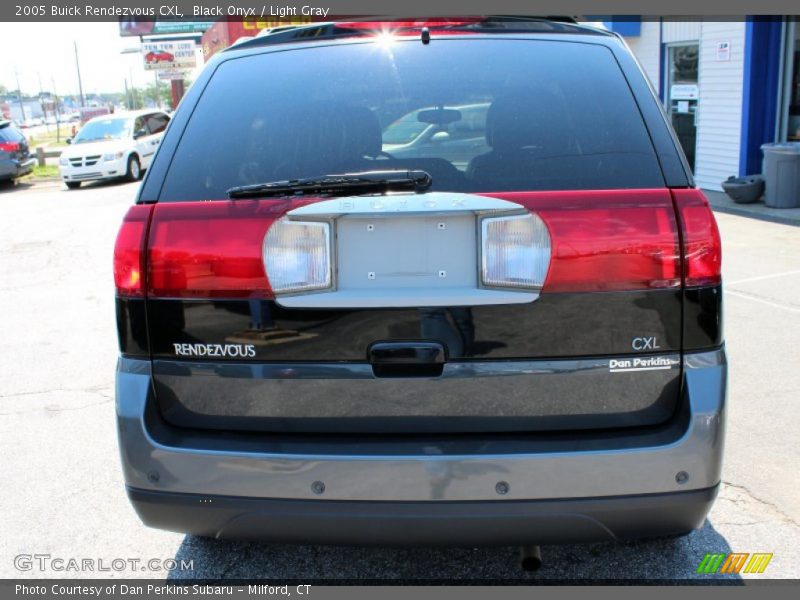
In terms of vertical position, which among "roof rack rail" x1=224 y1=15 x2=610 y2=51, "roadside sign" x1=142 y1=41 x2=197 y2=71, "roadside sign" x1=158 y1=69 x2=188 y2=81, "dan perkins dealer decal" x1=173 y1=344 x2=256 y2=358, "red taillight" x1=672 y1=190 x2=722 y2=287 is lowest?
"dan perkins dealer decal" x1=173 y1=344 x2=256 y2=358

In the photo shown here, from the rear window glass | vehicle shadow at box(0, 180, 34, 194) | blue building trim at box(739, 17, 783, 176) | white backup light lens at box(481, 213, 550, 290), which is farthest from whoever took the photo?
vehicle shadow at box(0, 180, 34, 194)

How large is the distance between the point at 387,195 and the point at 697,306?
36.9 inches

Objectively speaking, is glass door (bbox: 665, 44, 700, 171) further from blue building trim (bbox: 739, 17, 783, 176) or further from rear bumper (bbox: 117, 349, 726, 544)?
rear bumper (bbox: 117, 349, 726, 544)

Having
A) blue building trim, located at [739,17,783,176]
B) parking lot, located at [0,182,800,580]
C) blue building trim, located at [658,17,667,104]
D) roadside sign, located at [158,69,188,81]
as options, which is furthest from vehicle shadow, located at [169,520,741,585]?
roadside sign, located at [158,69,188,81]

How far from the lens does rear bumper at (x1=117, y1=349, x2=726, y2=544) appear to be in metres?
2.23

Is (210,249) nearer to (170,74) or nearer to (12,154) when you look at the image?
(12,154)

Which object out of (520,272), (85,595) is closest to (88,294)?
(85,595)

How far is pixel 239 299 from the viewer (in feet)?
7.48

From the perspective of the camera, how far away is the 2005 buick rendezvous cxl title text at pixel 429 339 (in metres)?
2.21

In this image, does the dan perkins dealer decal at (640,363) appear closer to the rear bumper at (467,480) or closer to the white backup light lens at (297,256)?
the rear bumper at (467,480)

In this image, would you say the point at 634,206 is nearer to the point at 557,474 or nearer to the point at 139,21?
the point at 557,474

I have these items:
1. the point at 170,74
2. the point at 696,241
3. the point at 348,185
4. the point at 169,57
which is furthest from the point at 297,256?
the point at 169,57

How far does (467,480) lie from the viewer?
2240 mm

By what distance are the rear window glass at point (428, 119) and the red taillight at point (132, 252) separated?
11cm
